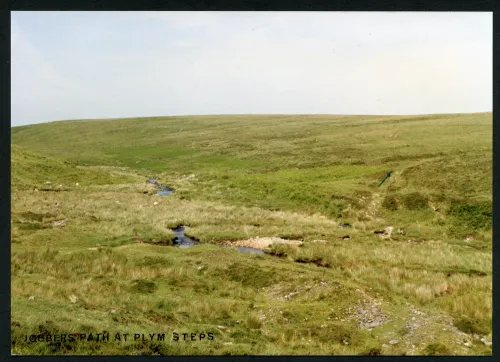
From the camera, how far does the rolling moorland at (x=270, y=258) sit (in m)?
11.6

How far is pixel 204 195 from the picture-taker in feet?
135

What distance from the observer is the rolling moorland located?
1155 cm

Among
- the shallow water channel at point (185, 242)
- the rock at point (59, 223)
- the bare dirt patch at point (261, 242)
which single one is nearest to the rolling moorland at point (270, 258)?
the rock at point (59, 223)

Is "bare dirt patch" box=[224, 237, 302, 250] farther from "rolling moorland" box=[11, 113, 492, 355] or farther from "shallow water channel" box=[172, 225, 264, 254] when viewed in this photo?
"shallow water channel" box=[172, 225, 264, 254]

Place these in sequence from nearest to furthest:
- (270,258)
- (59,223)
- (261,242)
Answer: (270,258)
(261,242)
(59,223)

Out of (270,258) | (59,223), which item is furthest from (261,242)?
(59,223)

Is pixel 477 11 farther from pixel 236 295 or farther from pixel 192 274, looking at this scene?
pixel 192 274

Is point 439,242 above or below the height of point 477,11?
below

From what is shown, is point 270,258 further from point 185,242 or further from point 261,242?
point 185,242

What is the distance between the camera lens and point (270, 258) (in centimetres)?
2066

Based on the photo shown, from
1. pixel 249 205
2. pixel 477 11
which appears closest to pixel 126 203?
pixel 249 205

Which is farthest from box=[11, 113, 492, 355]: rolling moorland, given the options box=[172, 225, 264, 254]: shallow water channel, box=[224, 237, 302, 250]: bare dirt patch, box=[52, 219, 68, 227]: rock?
box=[172, 225, 264, 254]: shallow water channel

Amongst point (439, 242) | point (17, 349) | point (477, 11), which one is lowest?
point (439, 242)
